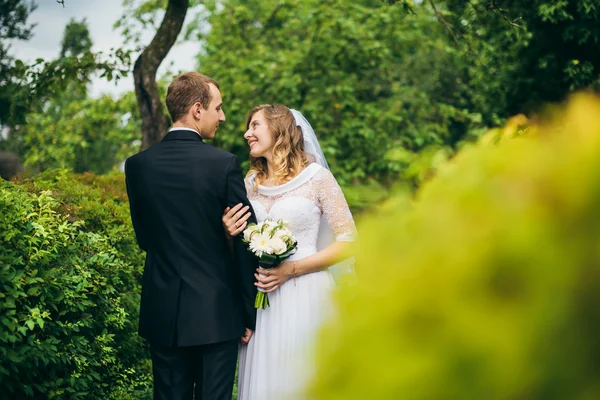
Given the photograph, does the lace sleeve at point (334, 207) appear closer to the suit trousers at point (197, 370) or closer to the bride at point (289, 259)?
the bride at point (289, 259)

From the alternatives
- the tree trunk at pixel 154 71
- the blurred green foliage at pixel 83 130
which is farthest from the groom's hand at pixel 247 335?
the blurred green foliage at pixel 83 130

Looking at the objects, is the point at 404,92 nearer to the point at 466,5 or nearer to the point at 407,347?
the point at 466,5

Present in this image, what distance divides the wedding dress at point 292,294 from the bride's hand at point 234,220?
0.63 meters

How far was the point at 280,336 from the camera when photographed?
13.9 feet

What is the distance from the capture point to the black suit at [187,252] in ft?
11.8

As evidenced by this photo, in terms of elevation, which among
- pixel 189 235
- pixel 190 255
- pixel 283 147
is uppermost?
pixel 283 147

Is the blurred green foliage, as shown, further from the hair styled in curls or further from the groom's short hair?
the groom's short hair

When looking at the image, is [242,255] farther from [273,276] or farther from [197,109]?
[197,109]

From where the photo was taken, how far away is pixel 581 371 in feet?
3.15

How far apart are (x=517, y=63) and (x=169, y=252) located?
12044mm

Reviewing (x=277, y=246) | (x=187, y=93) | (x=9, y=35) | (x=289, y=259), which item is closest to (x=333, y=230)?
(x=289, y=259)

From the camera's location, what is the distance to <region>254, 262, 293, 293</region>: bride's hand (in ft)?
13.5

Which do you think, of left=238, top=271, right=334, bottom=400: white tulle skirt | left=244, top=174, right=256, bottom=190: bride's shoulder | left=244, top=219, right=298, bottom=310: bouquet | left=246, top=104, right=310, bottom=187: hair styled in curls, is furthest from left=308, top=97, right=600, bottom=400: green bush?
left=244, top=174, right=256, bottom=190: bride's shoulder

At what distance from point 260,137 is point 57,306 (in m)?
1.71
